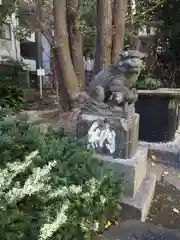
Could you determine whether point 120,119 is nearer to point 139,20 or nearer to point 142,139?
point 142,139

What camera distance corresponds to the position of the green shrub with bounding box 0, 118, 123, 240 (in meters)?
1.74

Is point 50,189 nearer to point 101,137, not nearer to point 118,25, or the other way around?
point 101,137

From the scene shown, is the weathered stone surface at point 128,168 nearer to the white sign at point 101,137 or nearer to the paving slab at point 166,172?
the white sign at point 101,137

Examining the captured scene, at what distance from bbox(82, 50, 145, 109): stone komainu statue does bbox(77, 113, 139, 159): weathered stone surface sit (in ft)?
0.57

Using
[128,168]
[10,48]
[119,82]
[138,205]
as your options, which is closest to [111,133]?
[128,168]

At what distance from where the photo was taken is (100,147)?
2811 mm

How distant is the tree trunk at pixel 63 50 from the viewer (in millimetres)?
4640

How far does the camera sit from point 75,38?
507 cm

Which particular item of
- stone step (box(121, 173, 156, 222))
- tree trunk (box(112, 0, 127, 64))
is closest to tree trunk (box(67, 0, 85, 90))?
tree trunk (box(112, 0, 127, 64))

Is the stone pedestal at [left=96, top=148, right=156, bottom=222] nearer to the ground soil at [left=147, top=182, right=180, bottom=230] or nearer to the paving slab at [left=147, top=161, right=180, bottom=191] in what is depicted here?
the ground soil at [left=147, top=182, right=180, bottom=230]

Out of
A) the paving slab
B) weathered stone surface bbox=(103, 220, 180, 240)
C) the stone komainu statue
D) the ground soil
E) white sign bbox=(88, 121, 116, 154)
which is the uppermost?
the stone komainu statue

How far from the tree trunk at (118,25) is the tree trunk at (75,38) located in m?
0.63

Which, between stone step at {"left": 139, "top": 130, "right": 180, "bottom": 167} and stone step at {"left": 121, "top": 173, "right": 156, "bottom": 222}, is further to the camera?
stone step at {"left": 139, "top": 130, "right": 180, "bottom": 167}

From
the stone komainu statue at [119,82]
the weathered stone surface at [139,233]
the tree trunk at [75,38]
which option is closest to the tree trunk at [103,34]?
the tree trunk at [75,38]
